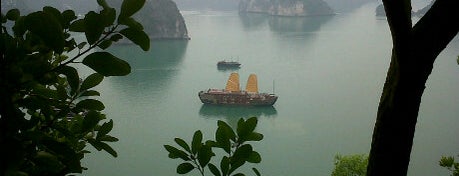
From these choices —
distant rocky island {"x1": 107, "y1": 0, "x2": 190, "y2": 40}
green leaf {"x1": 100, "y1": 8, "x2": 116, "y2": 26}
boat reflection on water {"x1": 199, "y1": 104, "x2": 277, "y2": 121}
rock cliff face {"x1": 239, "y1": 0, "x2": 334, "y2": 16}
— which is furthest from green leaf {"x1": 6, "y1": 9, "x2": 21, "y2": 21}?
rock cliff face {"x1": 239, "y1": 0, "x2": 334, "y2": 16}

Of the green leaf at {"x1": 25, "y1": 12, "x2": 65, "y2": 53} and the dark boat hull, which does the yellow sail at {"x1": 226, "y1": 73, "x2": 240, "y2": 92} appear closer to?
the dark boat hull

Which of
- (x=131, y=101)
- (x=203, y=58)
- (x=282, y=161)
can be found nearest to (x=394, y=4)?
(x=282, y=161)

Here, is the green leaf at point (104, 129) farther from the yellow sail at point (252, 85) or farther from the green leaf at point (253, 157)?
the yellow sail at point (252, 85)

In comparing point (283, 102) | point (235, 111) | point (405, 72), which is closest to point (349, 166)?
point (405, 72)

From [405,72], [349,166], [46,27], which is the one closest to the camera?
[46,27]

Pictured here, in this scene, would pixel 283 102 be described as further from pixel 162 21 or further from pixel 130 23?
pixel 162 21

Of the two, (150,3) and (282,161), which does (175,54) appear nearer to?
(150,3)
